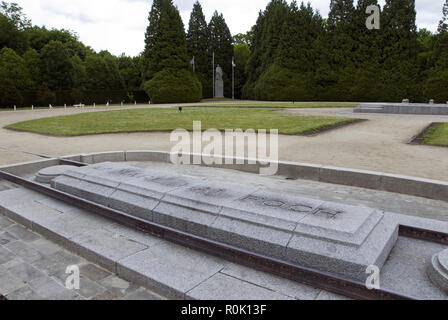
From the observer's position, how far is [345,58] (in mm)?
38375

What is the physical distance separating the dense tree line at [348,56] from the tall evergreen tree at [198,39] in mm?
7785

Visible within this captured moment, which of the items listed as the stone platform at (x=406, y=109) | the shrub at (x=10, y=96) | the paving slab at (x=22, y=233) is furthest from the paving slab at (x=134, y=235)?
the shrub at (x=10, y=96)

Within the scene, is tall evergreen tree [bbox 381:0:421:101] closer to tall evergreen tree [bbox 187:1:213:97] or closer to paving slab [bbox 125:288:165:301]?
tall evergreen tree [bbox 187:1:213:97]

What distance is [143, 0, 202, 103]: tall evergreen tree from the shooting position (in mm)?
38906

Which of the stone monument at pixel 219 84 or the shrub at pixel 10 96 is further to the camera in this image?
the stone monument at pixel 219 84

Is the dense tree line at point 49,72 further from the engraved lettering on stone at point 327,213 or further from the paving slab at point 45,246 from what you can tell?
the engraved lettering on stone at point 327,213

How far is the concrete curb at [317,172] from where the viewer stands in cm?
577

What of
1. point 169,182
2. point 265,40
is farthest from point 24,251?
point 265,40

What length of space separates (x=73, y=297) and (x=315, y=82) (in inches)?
1595

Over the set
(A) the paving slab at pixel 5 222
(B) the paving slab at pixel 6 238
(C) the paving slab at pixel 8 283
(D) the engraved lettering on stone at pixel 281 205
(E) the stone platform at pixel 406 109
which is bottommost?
(C) the paving slab at pixel 8 283

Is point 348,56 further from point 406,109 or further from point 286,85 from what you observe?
point 406,109

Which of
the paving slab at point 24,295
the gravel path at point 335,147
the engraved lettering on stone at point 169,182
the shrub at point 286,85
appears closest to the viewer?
the paving slab at point 24,295

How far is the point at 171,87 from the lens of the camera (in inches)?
1524

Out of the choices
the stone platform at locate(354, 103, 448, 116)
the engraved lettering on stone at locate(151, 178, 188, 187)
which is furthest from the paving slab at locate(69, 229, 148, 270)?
the stone platform at locate(354, 103, 448, 116)
